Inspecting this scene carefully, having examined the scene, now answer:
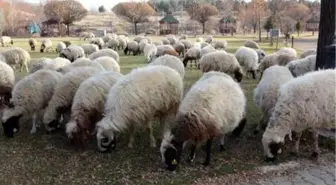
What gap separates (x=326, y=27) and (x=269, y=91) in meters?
2.39

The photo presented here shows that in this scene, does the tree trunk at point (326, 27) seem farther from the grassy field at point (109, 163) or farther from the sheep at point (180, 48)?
the sheep at point (180, 48)

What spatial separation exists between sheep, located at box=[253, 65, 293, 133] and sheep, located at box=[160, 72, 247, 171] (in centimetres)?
108

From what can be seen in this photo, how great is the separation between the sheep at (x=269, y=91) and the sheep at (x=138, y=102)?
1845 mm

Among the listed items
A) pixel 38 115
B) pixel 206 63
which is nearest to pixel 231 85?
pixel 38 115

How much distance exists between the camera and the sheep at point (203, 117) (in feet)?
20.5

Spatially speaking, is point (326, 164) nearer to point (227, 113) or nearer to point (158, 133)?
point (227, 113)

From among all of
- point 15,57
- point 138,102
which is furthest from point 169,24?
point 138,102

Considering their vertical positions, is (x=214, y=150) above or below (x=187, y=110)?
below

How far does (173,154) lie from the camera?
624cm

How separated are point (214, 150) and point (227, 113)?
3.29 ft

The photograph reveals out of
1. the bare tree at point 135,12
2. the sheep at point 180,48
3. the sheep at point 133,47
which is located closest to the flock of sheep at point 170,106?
the sheep at point 180,48

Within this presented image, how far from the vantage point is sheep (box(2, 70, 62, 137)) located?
838cm

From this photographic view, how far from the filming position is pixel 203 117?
634cm

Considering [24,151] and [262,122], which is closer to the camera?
[24,151]
